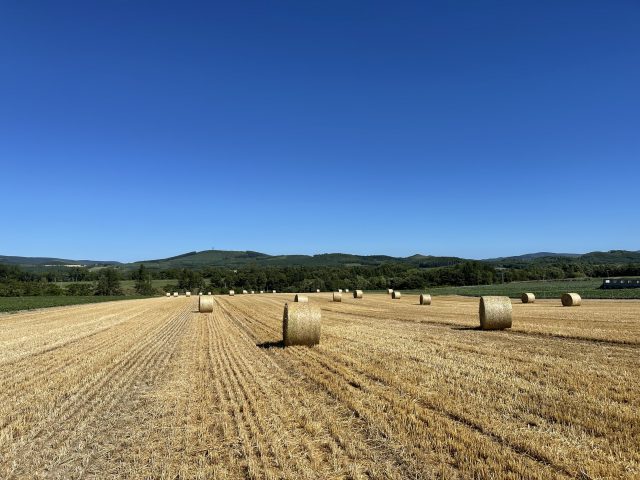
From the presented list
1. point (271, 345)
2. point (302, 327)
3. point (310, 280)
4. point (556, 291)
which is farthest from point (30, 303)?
point (310, 280)

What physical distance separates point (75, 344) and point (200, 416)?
442 inches

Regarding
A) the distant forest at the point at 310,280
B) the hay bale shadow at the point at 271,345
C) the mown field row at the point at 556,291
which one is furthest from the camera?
the distant forest at the point at 310,280

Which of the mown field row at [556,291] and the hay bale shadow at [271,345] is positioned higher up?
the mown field row at [556,291]

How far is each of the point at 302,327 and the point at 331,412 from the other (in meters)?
6.98

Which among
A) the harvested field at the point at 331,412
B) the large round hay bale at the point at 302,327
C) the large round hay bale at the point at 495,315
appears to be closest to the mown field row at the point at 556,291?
the large round hay bale at the point at 495,315

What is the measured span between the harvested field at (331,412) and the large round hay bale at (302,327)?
47cm

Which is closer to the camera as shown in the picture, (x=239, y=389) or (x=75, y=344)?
(x=239, y=389)

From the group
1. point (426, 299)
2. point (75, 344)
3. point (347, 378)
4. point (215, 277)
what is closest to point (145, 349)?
point (75, 344)

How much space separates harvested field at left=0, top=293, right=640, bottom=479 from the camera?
5234 mm

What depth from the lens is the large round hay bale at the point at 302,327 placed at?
46.0 feet

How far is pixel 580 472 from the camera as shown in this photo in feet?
15.7

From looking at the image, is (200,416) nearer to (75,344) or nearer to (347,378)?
(347,378)

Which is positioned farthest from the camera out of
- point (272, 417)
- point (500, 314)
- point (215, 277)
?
point (215, 277)

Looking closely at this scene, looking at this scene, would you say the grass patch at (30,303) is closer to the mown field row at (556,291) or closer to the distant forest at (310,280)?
the distant forest at (310,280)
